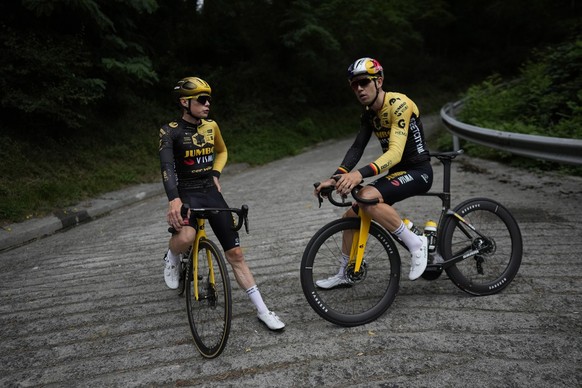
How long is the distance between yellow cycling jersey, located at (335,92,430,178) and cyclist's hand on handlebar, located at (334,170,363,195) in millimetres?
83

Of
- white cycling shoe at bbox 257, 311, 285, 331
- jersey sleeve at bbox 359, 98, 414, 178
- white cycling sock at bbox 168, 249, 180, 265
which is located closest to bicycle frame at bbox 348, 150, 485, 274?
jersey sleeve at bbox 359, 98, 414, 178

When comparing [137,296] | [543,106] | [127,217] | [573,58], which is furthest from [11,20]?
[573,58]

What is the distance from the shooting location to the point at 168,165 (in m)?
3.70

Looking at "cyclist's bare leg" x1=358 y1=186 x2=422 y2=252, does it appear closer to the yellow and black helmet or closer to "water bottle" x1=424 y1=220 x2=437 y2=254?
"water bottle" x1=424 y1=220 x2=437 y2=254

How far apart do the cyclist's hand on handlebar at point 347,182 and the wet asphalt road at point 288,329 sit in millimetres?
1228

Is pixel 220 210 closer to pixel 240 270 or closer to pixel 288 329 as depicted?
pixel 240 270

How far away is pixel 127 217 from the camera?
862 centimetres

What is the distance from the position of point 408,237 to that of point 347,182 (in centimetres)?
85

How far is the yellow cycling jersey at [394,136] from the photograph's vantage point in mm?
3686

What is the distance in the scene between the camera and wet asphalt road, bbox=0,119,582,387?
2986 millimetres

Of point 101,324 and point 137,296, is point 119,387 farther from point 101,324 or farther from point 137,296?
point 137,296

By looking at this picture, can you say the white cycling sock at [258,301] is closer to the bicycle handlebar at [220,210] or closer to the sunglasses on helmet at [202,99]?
the bicycle handlebar at [220,210]

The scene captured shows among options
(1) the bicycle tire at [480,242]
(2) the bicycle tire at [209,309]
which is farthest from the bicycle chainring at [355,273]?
(2) the bicycle tire at [209,309]

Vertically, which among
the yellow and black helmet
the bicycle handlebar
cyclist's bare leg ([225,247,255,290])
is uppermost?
the yellow and black helmet
